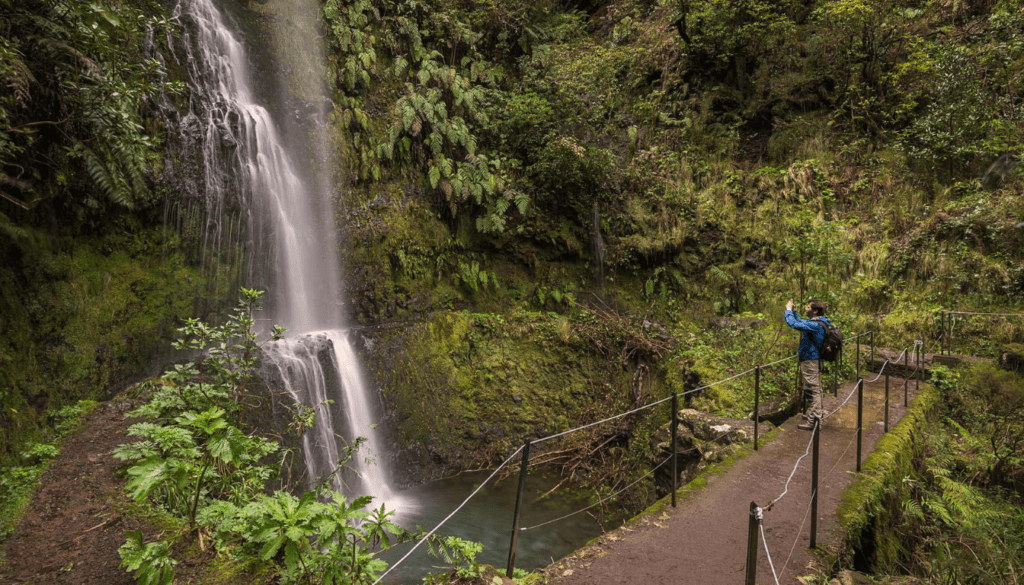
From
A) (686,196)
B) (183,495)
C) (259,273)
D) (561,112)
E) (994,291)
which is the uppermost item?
(561,112)

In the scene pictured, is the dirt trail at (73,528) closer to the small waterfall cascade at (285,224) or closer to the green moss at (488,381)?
the small waterfall cascade at (285,224)

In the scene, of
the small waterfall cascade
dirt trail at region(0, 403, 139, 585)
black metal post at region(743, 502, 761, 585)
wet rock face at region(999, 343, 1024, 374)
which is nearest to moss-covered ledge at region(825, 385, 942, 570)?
black metal post at region(743, 502, 761, 585)

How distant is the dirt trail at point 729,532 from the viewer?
3.50 meters

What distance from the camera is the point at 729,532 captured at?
160 inches

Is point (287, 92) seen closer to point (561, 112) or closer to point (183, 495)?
point (561, 112)

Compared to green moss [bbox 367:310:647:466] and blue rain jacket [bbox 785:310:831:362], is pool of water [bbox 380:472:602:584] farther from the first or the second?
blue rain jacket [bbox 785:310:831:362]

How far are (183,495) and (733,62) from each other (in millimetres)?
17878

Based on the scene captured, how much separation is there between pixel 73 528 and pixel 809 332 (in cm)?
802

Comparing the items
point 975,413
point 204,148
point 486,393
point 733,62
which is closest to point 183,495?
point 486,393

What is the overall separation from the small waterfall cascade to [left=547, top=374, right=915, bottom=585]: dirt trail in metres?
5.32

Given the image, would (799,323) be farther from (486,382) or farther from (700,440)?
(486,382)

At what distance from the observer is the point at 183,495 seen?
11.2 ft

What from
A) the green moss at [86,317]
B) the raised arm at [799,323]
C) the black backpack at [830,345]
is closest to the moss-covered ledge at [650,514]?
the black backpack at [830,345]

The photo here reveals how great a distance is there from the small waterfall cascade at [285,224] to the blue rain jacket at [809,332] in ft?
22.5
